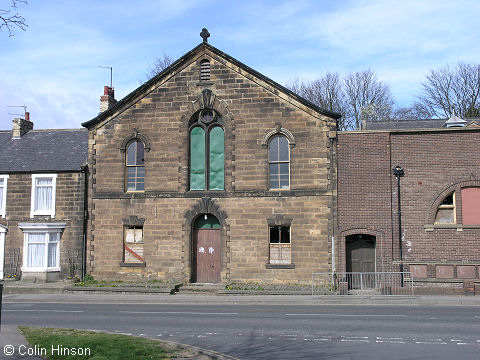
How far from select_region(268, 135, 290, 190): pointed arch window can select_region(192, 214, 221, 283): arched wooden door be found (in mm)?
3364

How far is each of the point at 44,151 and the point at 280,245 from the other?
1370cm

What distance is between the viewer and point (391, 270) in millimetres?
22578

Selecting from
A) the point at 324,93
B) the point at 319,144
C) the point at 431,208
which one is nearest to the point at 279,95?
the point at 319,144

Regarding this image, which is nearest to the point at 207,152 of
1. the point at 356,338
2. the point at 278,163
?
the point at 278,163

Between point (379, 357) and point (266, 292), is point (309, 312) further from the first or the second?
point (379, 357)

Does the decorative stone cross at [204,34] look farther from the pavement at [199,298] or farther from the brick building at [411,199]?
the pavement at [199,298]

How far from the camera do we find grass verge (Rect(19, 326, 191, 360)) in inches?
373

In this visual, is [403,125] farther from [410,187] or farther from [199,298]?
[199,298]

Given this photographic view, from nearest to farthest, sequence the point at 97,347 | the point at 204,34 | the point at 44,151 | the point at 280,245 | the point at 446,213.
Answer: the point at 97,347 < the point at 446,213 < the point at 280,245 < the point at 204,34 < the point at 44,151

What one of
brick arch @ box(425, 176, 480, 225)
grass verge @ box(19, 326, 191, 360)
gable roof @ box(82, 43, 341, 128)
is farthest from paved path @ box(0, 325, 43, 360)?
brick arch @ box(425, 176, 480, 225)

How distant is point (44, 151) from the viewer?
1087 inches

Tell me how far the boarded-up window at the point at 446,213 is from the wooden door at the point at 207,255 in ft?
32.7

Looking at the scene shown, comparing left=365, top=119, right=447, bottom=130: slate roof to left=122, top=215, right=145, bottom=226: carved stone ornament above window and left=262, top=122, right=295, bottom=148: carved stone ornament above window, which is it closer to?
left=262, top=122, right=295, bottom=148: carved stone ornament above window

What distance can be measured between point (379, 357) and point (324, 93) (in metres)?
46.7
